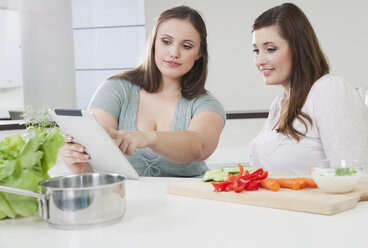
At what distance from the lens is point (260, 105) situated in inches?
239

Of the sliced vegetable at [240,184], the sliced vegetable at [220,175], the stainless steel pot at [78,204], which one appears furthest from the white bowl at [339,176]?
the stainless steel pot at [78,204]

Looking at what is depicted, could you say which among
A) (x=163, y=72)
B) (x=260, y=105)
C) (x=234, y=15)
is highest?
(x=234, y=15)

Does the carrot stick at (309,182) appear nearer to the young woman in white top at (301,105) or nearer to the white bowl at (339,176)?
the white bowl at (339,176)

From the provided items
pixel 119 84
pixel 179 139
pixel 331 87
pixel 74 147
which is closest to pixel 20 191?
pixel 74 147

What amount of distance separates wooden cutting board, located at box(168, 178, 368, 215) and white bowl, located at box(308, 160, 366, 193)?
2 cm

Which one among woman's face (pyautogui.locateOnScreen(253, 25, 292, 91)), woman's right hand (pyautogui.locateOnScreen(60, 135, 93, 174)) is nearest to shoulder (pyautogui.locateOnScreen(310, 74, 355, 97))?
woman's face (pyautogui.locateOnScreen(253, 25, 292, 91))

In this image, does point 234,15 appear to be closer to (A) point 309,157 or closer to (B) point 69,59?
(B) point 69,59

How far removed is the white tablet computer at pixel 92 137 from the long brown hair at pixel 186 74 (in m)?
0.68

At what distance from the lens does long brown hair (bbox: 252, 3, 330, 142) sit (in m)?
2.11

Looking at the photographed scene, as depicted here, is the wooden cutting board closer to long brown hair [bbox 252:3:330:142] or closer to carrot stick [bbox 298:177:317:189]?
carrot stick [bbox 298:177:317:189]

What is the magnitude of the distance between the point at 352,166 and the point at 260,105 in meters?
4.74

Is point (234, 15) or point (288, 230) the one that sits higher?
point (234, 15)

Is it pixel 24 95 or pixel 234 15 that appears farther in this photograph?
pixel 24 95

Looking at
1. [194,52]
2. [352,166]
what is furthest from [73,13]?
[352,166]
